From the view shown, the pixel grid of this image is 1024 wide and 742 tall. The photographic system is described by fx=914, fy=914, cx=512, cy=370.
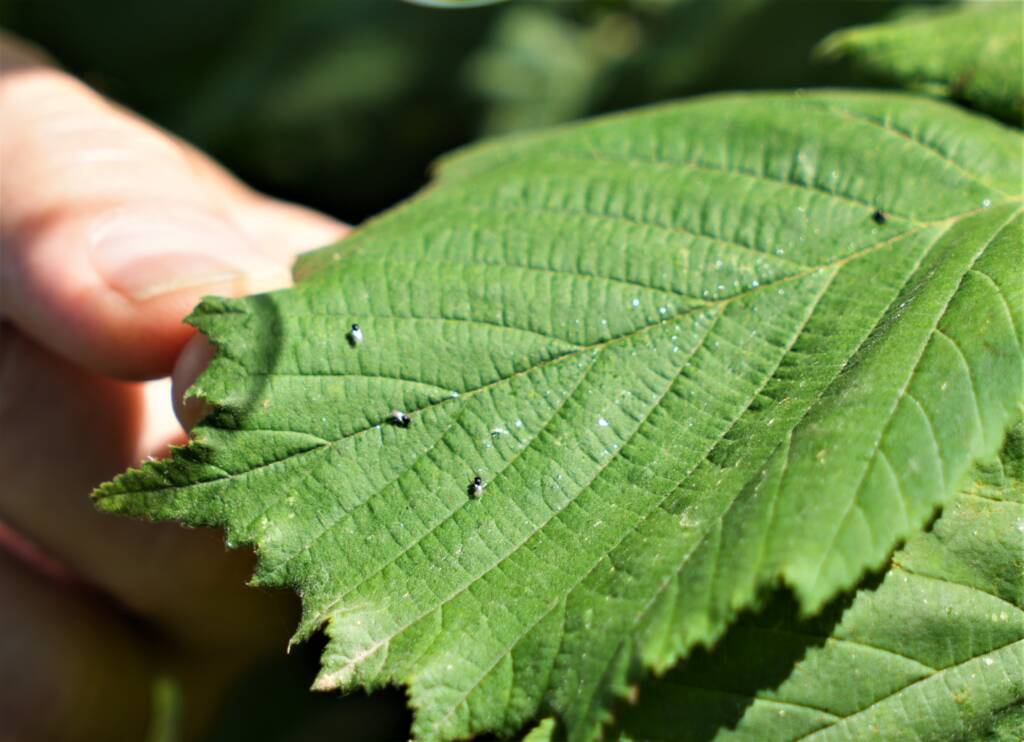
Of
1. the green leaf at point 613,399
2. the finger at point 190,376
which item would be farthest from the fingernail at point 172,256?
the green leaf at point 613,399

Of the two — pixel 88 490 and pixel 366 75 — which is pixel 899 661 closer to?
pixel 88 490

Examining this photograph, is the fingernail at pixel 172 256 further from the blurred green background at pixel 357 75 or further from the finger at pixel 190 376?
the blurred green background at pixel 357 75

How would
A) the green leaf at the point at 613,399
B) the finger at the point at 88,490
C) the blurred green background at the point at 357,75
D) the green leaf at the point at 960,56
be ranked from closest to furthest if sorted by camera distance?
the green leaf at the point at 613,399 → the green leaf at the point at 960,56 → the finger at the point at 88,490 → the blurred green background at the point at 357,75

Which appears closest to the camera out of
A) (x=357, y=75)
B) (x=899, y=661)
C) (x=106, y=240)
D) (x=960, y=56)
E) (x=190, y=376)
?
(x=899, y=661)

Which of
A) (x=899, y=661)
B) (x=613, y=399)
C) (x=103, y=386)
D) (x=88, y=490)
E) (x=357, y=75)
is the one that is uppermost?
(x=357, y=75)

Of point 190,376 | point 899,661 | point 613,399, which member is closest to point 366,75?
point 190,376

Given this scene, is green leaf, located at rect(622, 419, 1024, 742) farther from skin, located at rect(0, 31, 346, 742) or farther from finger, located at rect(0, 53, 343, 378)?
finger, located at rect(0, 53, 343, 378)

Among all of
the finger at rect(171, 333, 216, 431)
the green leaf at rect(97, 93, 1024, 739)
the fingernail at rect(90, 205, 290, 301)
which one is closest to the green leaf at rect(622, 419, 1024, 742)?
the green leaf at rect(97, 93, 1024, 739)

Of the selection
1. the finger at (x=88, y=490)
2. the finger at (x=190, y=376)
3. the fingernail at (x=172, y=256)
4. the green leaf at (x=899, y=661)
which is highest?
the fingernail at (x=172, y=256)
